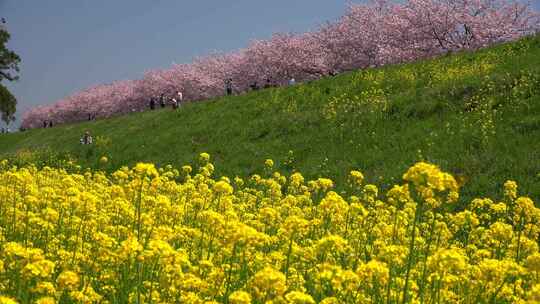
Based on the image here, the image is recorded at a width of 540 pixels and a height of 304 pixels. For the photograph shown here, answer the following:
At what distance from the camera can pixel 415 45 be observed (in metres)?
40.7

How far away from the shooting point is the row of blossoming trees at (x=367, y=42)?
41.8 m

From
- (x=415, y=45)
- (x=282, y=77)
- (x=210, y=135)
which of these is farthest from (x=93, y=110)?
(x=210, y=135)

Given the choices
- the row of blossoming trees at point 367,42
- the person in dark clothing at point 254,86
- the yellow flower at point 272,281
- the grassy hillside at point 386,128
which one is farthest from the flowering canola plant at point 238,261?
the person in dark clothing at point 254,86

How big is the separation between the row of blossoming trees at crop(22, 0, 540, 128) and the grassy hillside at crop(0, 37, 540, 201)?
15345 millimetres

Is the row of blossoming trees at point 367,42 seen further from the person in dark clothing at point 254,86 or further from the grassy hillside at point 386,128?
the grassy hillside at point 386,128

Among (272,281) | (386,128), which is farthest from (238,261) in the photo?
(386,128)

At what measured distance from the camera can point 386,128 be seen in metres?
20.5

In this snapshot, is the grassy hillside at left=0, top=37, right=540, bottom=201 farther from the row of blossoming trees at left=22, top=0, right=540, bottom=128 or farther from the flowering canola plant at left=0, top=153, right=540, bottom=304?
the row of blossoming trees at left=22, top=0, right=540, bottom=128

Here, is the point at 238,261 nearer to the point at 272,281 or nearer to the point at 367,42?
the point at 272,281

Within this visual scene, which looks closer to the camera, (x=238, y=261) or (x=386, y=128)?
(x=238, y=261)

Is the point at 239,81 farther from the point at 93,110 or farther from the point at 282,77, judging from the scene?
the point at 93,110

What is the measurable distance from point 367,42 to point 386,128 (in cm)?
2832

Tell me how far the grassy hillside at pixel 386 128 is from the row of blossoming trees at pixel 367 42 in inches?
604

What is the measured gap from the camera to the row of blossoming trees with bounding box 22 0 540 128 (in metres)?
41.8
